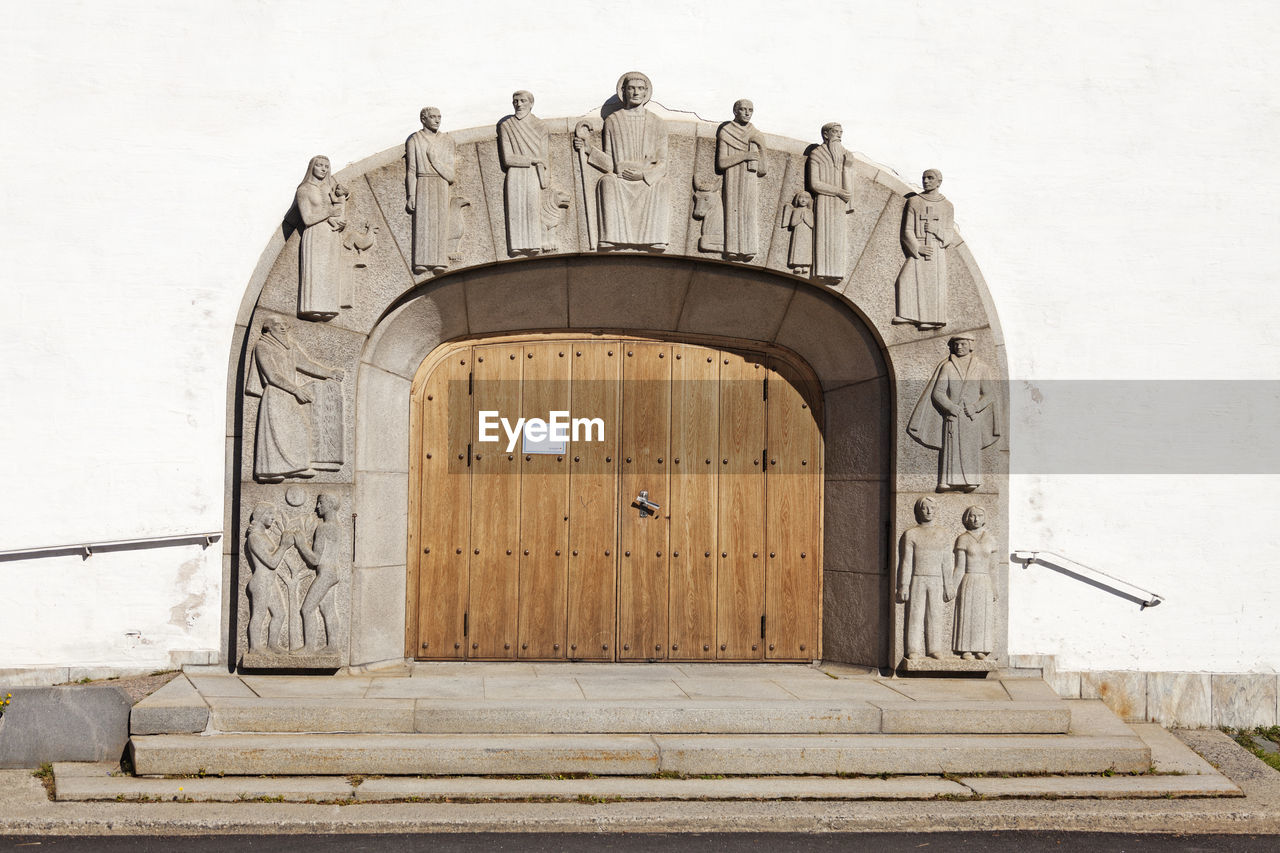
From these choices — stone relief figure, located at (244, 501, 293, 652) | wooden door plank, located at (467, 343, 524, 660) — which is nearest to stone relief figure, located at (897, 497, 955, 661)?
wooden door plank, located at (467, 343, 524, 660)

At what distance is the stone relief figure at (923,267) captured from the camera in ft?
21.2

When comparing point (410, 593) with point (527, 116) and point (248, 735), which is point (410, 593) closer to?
point (248, 735)

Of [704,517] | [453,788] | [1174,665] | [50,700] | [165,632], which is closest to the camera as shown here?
[453,788]

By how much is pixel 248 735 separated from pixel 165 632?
1207 mm

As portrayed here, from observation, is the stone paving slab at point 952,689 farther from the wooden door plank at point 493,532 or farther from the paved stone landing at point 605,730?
the wooden door plank at point 493,532

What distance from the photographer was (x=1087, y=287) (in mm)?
6645

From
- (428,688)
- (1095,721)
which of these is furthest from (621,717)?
(1095,721)

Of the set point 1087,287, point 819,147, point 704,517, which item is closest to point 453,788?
point 704,517

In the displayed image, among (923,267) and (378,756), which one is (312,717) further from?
(923,267)

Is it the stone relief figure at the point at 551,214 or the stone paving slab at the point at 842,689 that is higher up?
the stone relief figure at the point at 551,214

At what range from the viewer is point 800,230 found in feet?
21.2

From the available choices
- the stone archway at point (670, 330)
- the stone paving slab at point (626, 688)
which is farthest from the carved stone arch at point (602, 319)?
the stone paving slab at point (626, 688)

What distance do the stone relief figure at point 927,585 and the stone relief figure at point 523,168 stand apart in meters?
2.68

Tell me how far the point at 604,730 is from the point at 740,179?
307 cm
